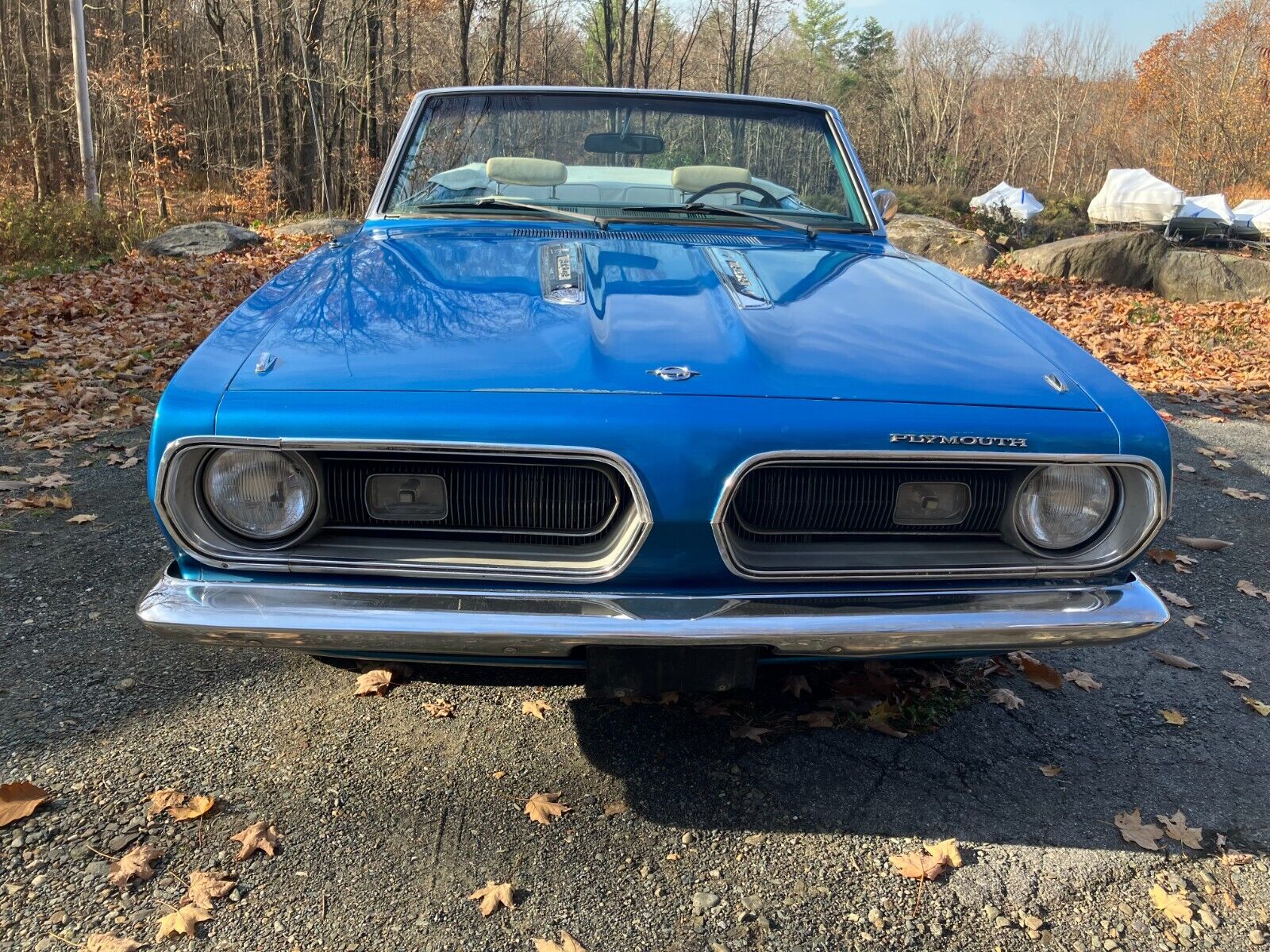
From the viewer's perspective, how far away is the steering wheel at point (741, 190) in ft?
10.7

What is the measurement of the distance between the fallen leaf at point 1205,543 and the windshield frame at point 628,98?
1936 mm

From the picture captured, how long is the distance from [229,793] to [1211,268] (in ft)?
Answer: 40.1

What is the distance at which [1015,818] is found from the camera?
2.17 meters

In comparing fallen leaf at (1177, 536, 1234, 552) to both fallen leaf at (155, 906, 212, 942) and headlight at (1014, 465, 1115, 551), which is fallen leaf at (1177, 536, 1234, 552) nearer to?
headlight at (1014, 465, 1115, 551)

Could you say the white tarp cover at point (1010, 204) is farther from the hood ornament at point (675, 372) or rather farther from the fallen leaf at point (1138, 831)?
the hood ornament at point (675, 372)

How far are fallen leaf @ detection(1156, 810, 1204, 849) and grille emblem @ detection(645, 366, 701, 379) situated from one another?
1530mm

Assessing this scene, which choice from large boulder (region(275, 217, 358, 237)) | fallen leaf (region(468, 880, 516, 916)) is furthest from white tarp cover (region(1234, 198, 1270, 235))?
fallen leaf (region(468, 880, 516, 916))

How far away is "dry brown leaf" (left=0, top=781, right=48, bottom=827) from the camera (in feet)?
6.63

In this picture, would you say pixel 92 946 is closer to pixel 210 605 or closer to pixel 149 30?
pixel 210 605

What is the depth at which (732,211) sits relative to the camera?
124 inches

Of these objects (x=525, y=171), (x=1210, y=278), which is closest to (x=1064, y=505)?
(x=525, y=171)

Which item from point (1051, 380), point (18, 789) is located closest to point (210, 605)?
point (18, 789)

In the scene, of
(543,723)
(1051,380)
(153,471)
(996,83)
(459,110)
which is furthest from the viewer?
(996,83)

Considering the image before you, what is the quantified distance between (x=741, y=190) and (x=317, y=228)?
11223 mm
